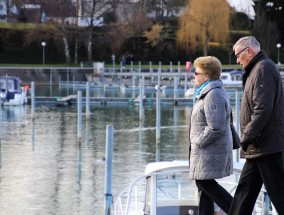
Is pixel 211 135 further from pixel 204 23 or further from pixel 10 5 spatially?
pixel 10 5

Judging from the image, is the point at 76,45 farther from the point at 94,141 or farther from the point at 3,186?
the point at 3,186

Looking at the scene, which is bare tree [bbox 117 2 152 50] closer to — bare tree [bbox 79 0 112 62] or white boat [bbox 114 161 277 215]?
bare tree [bbox 79 0 112 62]

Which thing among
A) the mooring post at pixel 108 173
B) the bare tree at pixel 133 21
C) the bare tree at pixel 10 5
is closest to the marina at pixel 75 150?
the mooring post at pixel 108 173

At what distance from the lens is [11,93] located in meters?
47.2

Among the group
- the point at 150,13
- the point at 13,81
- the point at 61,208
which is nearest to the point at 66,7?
the point at 150,13

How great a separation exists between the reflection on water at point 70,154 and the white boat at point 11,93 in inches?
90.2

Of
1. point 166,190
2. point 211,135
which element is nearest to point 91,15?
point 166,190

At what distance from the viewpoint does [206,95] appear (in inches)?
332

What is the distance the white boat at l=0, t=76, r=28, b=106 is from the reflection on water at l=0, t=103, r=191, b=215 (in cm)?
229

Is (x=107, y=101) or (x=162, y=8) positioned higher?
(x=162, y=8)

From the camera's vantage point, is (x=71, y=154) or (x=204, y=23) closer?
(x=71, y=154)

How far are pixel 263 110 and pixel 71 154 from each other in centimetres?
1907

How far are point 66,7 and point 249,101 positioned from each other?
75821mm

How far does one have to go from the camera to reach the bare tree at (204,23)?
7369cm
